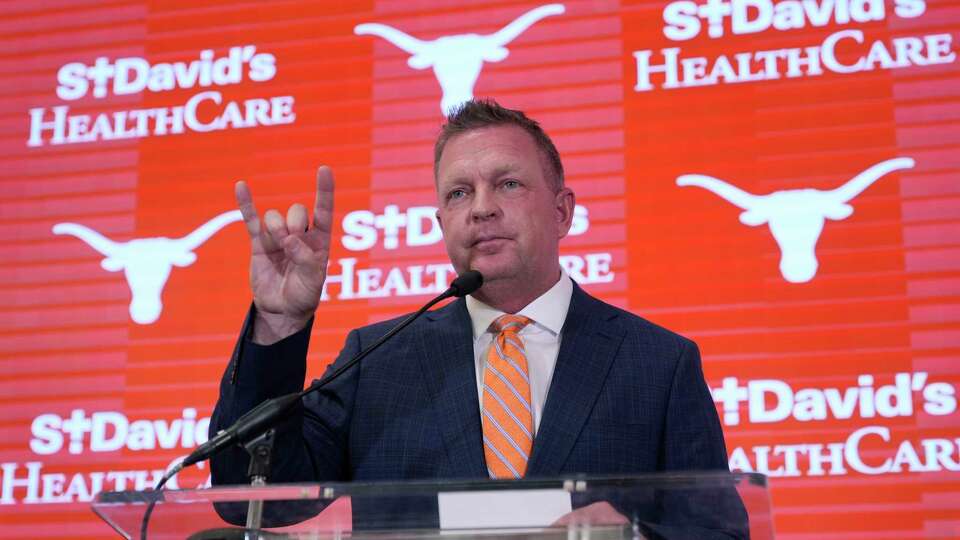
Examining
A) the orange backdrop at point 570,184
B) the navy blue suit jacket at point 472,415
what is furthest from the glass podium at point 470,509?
the orange backdrop at point 570,184

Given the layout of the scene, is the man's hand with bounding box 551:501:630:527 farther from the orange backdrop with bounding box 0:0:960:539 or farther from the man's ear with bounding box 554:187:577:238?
the orange backdrop with bounding box 0:0:960:539

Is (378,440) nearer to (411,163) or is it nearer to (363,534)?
(363,534)

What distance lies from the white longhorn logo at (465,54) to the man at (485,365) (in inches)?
38.7

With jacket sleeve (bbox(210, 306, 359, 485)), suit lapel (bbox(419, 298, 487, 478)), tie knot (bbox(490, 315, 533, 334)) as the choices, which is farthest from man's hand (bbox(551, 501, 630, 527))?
tie knot (bbox(490, 315, 533, 334))

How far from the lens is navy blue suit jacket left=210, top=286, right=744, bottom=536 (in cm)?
194

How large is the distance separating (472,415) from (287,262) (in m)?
0.44

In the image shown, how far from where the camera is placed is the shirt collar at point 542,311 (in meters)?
2.19

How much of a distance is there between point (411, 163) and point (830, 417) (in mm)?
1336

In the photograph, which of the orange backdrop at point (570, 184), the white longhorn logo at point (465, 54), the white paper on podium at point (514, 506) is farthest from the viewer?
the white longhorn logo at point (465, 54)

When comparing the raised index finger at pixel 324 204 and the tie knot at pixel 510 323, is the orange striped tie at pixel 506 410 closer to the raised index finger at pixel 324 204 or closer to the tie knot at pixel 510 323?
the tie knot at pixel 510 323

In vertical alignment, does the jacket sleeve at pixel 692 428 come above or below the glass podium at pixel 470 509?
above

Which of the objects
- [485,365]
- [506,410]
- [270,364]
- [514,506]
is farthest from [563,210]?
[514,506]

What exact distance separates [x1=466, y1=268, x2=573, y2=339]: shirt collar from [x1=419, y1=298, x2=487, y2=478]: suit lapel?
0.03 metres

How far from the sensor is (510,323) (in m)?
2.17
